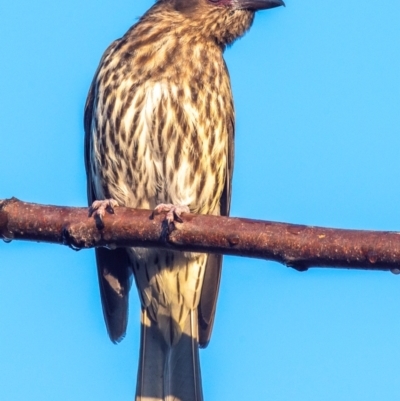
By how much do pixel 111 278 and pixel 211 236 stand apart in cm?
212

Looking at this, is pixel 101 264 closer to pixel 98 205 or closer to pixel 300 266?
pixel 98 205

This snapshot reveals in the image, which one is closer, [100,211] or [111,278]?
[100,211]

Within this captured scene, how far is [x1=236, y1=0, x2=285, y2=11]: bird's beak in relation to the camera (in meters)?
5.95

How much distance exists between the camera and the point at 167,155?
18.0 feet

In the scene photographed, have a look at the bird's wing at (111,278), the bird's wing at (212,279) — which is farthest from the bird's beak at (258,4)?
the bird's wing at (111,278)

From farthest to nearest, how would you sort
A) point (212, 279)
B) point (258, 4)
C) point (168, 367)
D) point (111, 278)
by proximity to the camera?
point (212, 279)
point (258, 4)
point (111, 278)
point (168, 367)

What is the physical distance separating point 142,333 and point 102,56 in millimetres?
1809

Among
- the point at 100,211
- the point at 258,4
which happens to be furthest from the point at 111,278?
the point at 258,4

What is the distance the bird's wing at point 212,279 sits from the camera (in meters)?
5.95

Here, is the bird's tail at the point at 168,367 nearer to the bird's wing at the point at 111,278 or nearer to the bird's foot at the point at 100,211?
the bird's wing at the point at 111,278

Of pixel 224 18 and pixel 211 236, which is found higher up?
pixel 224 18

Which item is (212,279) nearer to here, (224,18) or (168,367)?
(168,367)

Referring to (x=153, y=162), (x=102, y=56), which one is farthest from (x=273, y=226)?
(x=102, y=56)

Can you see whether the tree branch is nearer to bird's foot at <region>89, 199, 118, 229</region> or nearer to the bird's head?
bird's foot at <region>89, 199, 118, 229</region>
